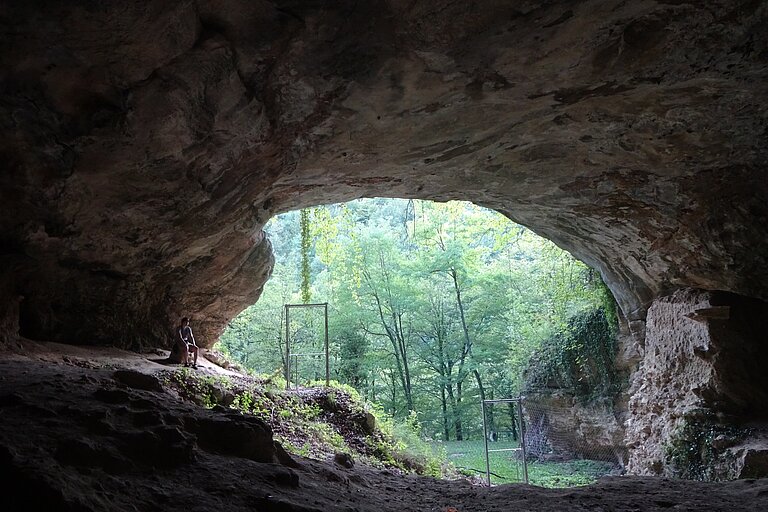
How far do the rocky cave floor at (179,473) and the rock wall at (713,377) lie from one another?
2527mm

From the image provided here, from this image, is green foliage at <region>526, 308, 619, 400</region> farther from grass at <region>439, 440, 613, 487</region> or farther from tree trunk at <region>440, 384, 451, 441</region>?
tree trunk at <region>440, 384, 451, 441</region>

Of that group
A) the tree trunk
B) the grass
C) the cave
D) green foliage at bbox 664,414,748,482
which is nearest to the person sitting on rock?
the cave

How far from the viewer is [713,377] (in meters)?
7.70

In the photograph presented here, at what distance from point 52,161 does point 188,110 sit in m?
1.42

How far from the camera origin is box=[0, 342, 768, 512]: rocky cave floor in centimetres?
253

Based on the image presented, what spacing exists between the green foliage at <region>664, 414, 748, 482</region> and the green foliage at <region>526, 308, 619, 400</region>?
5.59 metres

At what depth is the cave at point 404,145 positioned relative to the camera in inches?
174

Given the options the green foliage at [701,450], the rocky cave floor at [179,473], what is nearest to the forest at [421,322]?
the green foliage at [701,450]

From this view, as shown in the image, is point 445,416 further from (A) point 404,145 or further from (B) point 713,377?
(A) point 404,145

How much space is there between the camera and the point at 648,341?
30.7ft

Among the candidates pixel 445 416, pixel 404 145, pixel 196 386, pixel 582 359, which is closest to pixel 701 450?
pixel 404 145

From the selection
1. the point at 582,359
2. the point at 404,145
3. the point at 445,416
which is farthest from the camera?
the point at 445,416

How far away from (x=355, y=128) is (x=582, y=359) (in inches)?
443

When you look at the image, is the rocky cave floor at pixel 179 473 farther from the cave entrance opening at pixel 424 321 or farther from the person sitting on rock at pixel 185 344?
the cave entrance opening at pixel 424 321
